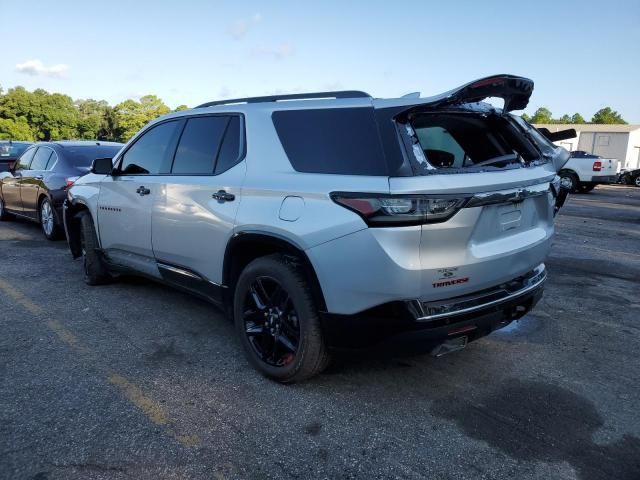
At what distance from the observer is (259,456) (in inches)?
104

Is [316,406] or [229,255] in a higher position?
[229,255]

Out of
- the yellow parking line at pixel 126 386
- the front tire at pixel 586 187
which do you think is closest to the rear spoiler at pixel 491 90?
the yellow parking line at pixel 126 386

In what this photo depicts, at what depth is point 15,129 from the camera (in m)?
67.5

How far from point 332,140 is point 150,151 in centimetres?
228

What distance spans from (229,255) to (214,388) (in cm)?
87

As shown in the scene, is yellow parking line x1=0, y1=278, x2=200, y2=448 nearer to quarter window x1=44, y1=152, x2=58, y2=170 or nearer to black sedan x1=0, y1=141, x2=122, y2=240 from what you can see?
black sedan x1=0, y1=141, x2=122, y2=240

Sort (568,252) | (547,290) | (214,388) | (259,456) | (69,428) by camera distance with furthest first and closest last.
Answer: (568,252)
(547,290)
(214,388)
(69,428)
(259,456)

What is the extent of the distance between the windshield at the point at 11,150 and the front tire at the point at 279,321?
1101 centimetres

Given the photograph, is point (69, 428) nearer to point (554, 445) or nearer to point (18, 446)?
point (18, 446)

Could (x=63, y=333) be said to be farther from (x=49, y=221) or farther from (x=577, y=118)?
(x=577, y=118)

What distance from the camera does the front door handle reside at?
138 inches

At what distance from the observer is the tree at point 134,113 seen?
9075 centimetres

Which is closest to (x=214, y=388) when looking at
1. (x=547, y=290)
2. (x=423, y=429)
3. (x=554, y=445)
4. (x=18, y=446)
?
(x=18, y=446)

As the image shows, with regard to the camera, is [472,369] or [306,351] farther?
[472,369]
